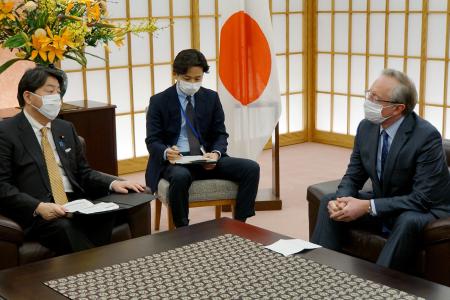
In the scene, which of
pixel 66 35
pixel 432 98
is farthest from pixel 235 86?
pixel 432 98

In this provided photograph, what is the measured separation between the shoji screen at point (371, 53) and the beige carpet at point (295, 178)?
450 millimetres

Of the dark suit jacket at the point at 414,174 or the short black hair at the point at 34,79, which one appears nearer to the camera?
the dark suit jacket at the point at 414,174

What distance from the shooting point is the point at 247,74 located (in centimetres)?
502

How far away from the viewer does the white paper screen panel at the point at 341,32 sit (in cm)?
726

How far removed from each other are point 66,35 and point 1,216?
1005 millimetres

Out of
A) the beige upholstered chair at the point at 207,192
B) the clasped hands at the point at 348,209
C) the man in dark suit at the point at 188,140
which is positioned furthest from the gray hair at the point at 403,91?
the beige upholstered chair at the point at 207,192

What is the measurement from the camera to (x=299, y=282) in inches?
99.3

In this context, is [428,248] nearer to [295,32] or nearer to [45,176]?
[45,176]

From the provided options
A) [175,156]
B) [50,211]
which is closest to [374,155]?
[175,156]

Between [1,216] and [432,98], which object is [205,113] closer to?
[1,216]

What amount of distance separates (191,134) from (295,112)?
134 inches

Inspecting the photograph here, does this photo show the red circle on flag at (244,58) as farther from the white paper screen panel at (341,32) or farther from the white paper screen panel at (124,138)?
the white paper screen panel at (341,32)

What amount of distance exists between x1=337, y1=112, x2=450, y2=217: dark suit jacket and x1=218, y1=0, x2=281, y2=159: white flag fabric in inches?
65.5

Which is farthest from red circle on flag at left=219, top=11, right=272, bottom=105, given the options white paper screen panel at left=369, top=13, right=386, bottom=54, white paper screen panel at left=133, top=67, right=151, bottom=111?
white paper screen panel at left=369, top=13, right=386, bottom=54
